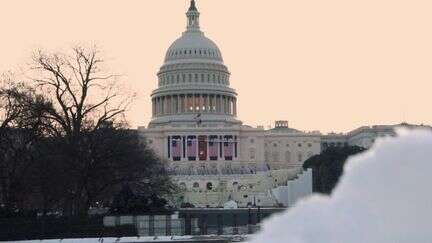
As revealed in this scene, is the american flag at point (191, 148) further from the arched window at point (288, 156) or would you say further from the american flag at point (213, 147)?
the arched window at point (288, 156)

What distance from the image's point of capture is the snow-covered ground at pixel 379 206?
15555 mm

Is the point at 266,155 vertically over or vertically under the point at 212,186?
over

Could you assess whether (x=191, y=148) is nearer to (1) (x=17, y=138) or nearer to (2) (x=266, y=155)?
(2) (x=266, y=155)

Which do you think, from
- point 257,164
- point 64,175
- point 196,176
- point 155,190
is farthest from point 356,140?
point 64,175

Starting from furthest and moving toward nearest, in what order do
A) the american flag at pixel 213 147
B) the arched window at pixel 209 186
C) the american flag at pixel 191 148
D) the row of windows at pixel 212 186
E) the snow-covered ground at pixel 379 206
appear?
the american flag at pixel 213 147 < the american flag at pixel 191 148 < the arched window at pixel 209 186 < the row of windows at pixel 212 186 < the snow-covered ground at pixel 379 206

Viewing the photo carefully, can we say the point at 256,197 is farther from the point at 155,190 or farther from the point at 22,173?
the point at 22,173

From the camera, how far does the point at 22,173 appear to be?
181 ft

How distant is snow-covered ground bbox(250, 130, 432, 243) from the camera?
1555 centimetres

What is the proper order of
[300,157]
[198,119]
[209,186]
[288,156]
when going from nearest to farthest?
1. [209,186]
2. [198,119]
3. [300,157]
4. [288,156]

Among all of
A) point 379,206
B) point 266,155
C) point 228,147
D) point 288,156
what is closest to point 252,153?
point 266,155

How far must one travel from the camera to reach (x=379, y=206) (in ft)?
52.0

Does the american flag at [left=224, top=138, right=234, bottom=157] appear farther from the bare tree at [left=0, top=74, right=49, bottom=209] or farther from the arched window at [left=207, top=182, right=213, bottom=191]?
the bare tree at [left=0, top=74, right=49, bottom=209]

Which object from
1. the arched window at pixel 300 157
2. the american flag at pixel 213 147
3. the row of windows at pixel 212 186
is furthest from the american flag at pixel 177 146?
the row of windows at pixel 212 186

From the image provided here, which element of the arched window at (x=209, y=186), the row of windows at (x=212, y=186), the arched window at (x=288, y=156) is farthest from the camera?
the arched window at (x=288, y=156)
